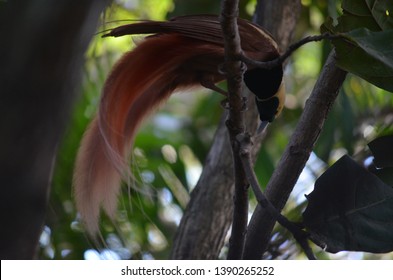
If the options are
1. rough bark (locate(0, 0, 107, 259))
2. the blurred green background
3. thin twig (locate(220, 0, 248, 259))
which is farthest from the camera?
the blurred green background

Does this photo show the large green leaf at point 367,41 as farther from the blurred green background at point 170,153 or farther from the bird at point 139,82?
the blurred green background at point 170,153

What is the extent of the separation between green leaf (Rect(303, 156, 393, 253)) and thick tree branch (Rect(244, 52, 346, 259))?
0.10 m

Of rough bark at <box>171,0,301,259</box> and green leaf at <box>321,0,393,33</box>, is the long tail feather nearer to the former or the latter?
rough bark at <box>171,0,301,259</box>

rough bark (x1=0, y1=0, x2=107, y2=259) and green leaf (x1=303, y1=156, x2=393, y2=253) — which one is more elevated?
rough bark (x1=0, y1=0, x2=107, y2=259)

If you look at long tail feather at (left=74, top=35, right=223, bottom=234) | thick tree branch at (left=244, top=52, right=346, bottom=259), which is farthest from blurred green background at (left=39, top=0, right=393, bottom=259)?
thick tree branch at (left=244, top=52, right=346, bottom=259)

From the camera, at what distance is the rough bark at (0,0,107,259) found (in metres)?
0.70

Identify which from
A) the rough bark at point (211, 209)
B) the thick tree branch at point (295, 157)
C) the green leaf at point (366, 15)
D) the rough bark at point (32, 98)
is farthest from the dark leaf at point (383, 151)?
the rough bark at point (32, 98)

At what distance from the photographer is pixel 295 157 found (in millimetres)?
1515

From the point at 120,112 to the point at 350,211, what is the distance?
62cm

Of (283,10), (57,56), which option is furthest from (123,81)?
(57,56)

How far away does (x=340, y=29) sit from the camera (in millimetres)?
1506

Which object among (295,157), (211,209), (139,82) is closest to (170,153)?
(211,209)

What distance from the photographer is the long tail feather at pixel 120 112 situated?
1599mm
